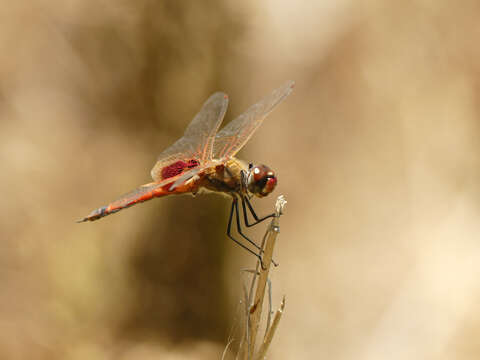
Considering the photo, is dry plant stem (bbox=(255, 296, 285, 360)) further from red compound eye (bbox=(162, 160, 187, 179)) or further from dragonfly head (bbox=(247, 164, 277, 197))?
red compound eye (bbox=(162, 160, 187, 179))

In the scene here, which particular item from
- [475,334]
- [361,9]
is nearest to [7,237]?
[361,9]

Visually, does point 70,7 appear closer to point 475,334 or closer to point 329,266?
point 329,266

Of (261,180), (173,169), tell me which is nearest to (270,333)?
(261,180)

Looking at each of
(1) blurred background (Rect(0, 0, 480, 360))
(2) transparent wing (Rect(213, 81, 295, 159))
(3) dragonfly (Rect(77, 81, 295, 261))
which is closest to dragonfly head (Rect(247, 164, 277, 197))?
(3) dragonfly (Rect(77, 81, 295, 261))

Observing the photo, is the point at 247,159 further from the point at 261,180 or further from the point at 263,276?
the point at 263,276

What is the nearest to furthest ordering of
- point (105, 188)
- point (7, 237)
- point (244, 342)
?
1. point (244, 342)
2. point (7, 237)
3. point (105, 188)

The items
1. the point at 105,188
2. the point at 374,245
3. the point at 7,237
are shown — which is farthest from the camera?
the point at 374,245

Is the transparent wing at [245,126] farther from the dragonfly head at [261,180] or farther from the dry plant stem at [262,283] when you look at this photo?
the dry plant stem at [262,283]
